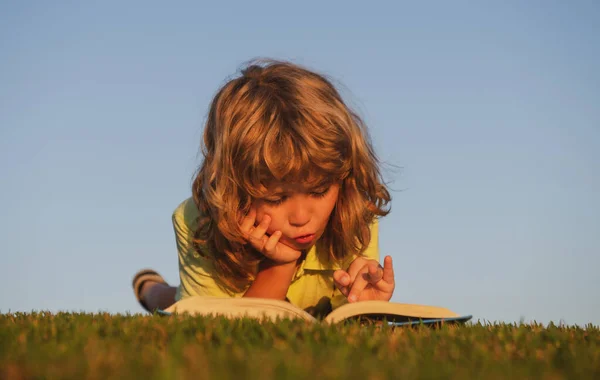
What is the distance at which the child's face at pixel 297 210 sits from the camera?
510 cm

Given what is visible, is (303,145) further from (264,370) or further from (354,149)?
(264,370)

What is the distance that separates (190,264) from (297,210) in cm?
189

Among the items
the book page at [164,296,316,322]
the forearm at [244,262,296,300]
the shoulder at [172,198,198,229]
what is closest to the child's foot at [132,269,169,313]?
the shoulder at [172,198,198,229]

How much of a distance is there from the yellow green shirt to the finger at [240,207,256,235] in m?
1.11

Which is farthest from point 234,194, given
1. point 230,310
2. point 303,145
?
point 230,310

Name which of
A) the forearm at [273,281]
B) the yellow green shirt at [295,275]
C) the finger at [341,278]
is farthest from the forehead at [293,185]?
the yellow green shirt at [295,275]

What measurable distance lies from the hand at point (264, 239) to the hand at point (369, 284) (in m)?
0.61

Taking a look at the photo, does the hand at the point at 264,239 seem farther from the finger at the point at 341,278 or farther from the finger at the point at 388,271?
the finger at the point at 388,271

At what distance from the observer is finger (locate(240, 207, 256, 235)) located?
540 centimetres

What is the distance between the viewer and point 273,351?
7.27 feet

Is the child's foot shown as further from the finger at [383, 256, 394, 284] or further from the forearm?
the finger at [383, 256, 394, 284]

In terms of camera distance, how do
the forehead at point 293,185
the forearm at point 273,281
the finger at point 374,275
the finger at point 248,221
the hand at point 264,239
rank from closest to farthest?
1. the finger at point 374,275
2. the forehead at point 293,185
3. the hand at point 264,239
4. the finger at point 248,221
5. the forearm at point 273,281

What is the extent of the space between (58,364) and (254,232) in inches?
137

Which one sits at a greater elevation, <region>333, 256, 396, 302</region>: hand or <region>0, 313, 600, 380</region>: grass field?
<region>333, 256, 396, 302</region>: hand
